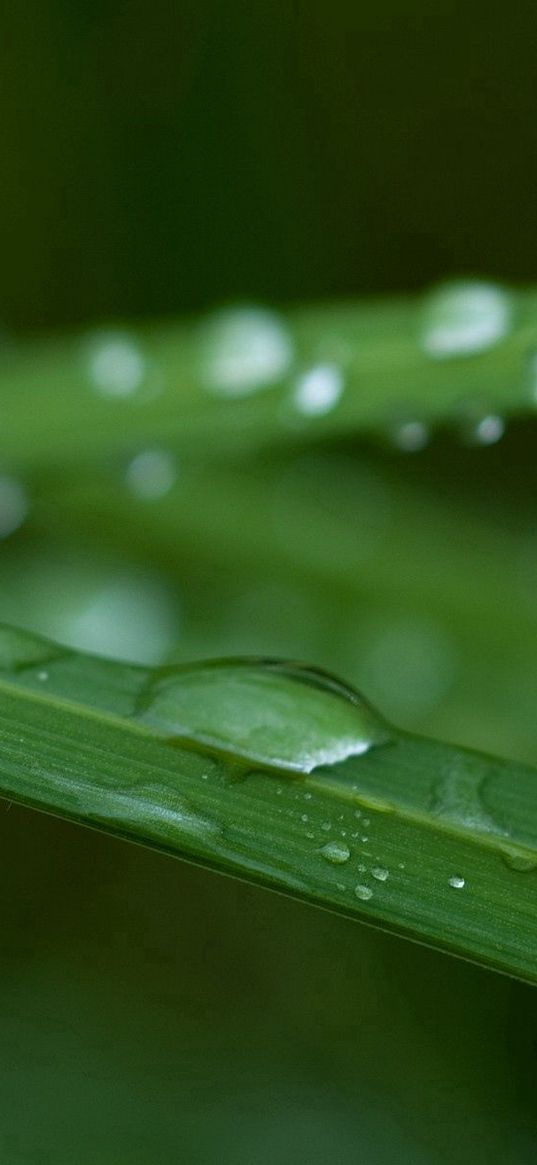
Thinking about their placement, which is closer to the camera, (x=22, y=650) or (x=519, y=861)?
(x=519, y=861)

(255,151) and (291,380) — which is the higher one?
(255,151)

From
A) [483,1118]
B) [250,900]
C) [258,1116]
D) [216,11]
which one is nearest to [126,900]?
[250,900]

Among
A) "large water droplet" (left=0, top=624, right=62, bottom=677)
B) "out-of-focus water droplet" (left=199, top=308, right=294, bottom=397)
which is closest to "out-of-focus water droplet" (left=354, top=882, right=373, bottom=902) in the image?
"large water droplet" (left=0, top=624, right=62, bottom=677)

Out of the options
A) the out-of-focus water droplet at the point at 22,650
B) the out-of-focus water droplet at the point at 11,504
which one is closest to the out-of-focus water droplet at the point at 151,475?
the out-of-focus water droplet at the point at 11,504

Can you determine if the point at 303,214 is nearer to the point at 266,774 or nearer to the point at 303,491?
the point at 303,491

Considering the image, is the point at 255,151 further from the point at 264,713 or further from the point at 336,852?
the point at 336,852

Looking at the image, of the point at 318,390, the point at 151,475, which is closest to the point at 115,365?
the point at 151,475

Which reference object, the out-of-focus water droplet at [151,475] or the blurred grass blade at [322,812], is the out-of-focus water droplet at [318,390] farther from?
the blurred grass blade at [322,812]
